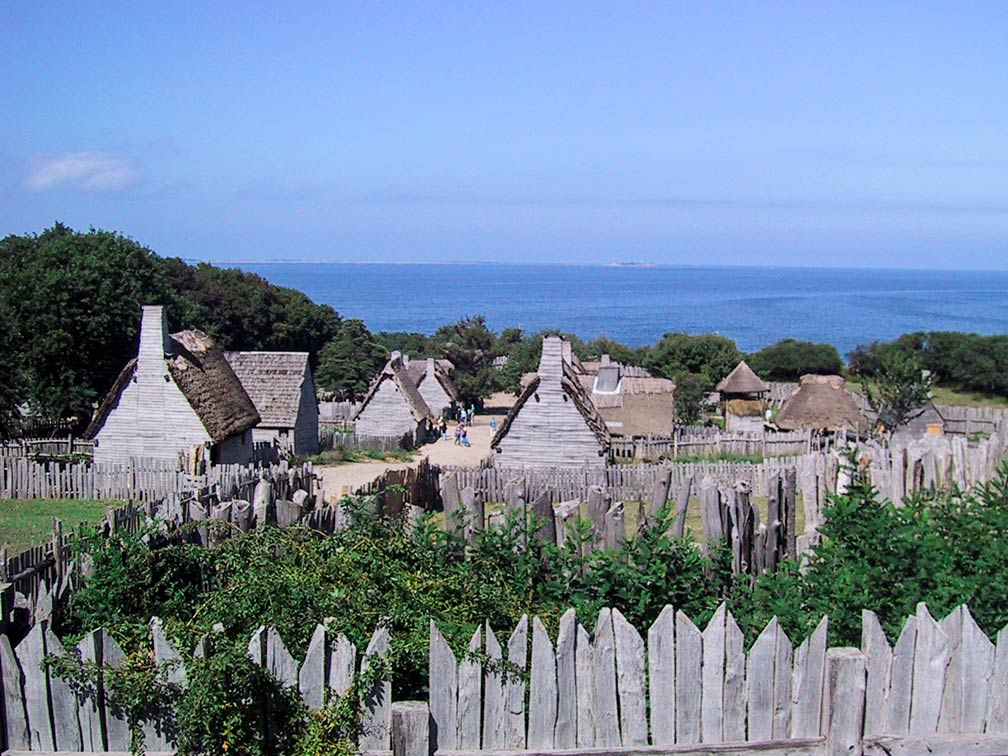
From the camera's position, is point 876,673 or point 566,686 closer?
point 566,686

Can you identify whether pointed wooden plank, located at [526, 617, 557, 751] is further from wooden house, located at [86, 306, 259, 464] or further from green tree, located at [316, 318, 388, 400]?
green tree, located at [316, 318, 388, 400]

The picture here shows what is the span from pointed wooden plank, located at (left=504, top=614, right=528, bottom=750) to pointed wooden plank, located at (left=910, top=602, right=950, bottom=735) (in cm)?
246

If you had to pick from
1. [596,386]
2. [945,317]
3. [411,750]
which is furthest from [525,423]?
[945,317]

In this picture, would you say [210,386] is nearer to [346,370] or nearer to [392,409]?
[392,409]

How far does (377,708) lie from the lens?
5859 mm

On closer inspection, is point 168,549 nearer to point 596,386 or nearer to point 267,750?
point 267,750

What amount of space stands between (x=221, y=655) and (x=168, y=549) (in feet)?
7.46

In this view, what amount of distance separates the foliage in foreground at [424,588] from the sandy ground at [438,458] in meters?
14.1

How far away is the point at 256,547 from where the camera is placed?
786cm

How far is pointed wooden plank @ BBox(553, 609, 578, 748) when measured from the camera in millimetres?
6004

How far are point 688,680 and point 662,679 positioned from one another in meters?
0.16

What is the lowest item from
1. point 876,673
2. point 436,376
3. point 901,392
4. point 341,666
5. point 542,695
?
point 542,695

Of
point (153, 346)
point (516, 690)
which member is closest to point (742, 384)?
point (153, 346)

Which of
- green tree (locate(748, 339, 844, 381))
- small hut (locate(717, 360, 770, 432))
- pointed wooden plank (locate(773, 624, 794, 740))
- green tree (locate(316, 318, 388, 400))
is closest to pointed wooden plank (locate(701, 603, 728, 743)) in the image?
pointed wooden plank (locate(773, 624, 794, 740))
